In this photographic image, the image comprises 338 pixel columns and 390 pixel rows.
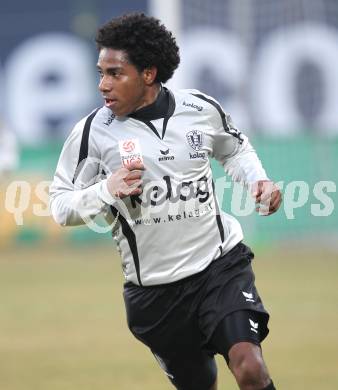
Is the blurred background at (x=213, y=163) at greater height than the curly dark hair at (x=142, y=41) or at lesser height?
lesser

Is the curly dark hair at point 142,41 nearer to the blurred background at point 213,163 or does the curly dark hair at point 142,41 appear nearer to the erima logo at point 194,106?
the erima logo at point 194,106

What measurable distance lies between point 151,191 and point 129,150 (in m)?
0.27

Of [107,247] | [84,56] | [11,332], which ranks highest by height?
[84,56]

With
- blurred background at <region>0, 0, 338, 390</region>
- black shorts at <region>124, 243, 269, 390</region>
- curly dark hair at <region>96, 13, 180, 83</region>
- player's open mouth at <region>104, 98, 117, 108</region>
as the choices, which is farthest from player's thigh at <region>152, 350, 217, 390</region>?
blurred background at <region>0, 0, 338, 390</region>

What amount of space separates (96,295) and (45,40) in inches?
394

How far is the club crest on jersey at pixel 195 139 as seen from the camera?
21.4ft

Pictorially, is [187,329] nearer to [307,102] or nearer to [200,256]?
[200,256]

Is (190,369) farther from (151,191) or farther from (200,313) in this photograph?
(151,191)

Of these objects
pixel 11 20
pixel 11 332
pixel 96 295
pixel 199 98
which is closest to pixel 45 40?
pixel 11 20

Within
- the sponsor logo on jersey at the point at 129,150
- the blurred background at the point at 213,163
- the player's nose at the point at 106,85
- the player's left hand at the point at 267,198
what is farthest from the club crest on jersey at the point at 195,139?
the blurred background at the point at 213,163

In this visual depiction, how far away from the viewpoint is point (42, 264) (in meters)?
19.6

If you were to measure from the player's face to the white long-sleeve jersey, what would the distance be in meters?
0.11

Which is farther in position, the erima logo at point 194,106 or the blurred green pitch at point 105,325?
the blurred green pitch at point 105,325

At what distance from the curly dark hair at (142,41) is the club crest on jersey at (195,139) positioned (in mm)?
416
